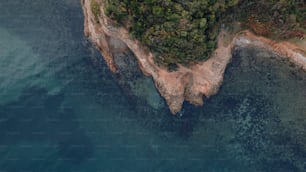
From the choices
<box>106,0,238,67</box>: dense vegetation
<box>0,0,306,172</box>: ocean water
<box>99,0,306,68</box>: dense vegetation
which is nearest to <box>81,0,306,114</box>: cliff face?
<box>0,0,306,172</box>: ocean water

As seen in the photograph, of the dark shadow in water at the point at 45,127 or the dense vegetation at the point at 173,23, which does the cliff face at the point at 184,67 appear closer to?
the dense vegetation at the point at 173,23

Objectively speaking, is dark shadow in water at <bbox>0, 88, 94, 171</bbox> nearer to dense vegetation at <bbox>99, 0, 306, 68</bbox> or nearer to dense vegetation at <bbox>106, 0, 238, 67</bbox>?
dense vegetation at <bbox>99, 0, 306, 68</bbox>

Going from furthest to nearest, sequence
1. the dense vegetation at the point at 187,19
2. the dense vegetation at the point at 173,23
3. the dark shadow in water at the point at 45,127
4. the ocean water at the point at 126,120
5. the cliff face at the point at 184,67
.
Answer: the dark shadow in water at the point at 45,127 → the ocean water at the point at 126,120 → the cliff face at the point at 184,67 → the dense vegetation at the point at 187,19 → the dense vegetation at the point at 173,23

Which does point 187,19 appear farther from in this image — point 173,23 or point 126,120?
point 126,120

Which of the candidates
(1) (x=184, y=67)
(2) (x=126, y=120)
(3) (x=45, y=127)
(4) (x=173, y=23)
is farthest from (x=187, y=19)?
(3) (x=45, y=127)

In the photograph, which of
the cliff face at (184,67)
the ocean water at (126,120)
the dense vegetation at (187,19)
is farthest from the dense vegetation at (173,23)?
the ocean water at (126,120)
